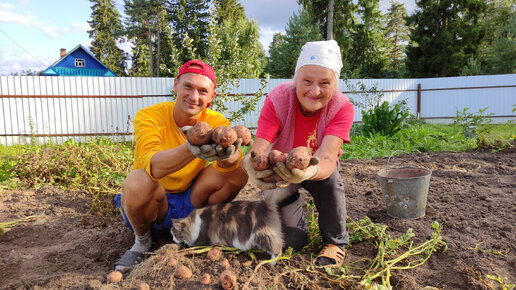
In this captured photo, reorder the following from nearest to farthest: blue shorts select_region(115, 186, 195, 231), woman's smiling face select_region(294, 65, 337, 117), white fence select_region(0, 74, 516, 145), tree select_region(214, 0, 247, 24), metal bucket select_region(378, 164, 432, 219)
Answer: woman's smiling face select_region(294, 65, 337, 117) → blue shorts select_region(115, 186, 195, 231) → metal bucket select_region(378, 164, 432, 219) → white fence select_region(0, 74, 516, 145) → tree select_region(214, 0, 247, 24)

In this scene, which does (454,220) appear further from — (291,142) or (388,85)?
(388,85)

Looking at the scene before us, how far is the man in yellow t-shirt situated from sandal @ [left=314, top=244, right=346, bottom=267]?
670mm

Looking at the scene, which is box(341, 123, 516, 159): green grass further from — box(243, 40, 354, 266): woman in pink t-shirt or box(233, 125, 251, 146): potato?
box(233, 125, 251, 146): potato

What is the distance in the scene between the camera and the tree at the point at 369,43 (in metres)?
21.0

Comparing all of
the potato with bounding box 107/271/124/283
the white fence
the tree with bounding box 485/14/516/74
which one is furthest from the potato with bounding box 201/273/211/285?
the tree with bounding box 485/14/516/74

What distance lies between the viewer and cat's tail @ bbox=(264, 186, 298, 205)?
76.1 inches

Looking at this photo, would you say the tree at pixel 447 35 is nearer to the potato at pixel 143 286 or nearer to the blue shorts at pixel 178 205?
the blue shorts at pixel 178 205

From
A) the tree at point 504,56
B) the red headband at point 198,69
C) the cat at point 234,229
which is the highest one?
the tree at point 504,56

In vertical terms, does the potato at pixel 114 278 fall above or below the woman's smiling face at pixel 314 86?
below

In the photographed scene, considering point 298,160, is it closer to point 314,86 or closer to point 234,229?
point 314,86

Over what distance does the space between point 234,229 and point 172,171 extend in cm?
48

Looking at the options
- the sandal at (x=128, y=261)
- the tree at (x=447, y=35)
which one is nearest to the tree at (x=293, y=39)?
the tree at (x=447, y=35)

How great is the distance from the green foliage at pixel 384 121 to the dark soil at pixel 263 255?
2.93 meters

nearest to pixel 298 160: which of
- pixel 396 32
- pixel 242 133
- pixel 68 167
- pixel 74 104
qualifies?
pixel 242 133
